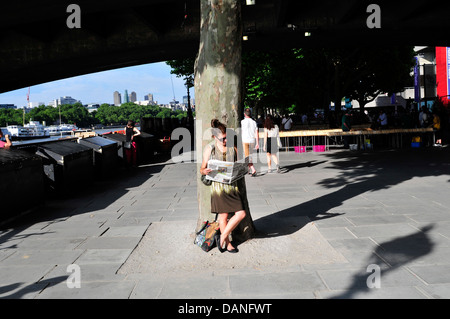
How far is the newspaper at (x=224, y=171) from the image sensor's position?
5.20 m

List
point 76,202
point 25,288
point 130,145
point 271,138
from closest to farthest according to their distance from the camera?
point 25,288, point 76,202, point 271,138, point 130,145

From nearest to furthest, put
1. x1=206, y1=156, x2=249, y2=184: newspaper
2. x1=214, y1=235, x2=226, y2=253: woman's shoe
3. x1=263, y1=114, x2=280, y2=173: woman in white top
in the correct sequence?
x1=206, y1=156, x2=249, y2=184: newspaper
x1=214, y1=235, x2=226, y2=253: woman's shoe
x1=263, y1=114, x2=280, y2=173: woman in white top

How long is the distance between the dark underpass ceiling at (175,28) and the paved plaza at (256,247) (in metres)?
8.81

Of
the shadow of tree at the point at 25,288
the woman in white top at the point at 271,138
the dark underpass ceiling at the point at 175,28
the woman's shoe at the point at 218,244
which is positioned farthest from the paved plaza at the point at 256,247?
the dark underpass ceiling at the point at 175,28

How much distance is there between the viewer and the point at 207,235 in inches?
216

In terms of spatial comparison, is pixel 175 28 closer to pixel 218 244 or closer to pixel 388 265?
pixel 218 244

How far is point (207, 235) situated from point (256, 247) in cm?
64

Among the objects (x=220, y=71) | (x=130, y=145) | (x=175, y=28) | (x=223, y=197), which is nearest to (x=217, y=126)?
(x=220, y=71)

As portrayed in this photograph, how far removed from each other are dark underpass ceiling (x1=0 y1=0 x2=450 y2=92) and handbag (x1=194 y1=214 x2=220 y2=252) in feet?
37.5

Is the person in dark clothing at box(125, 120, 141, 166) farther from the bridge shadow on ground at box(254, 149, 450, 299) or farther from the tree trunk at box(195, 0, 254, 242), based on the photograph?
the tree trunk at box(195, 0, 254, 242)

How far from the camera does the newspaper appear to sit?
5.20 meters

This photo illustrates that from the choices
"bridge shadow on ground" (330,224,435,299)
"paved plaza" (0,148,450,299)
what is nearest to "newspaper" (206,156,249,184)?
"paved plaza" (0,148,450,299)

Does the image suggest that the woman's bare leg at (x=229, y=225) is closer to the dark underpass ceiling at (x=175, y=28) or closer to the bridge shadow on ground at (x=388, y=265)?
the bridge shadow on ground at (x=388, y=265)

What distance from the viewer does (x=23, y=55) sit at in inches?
762
